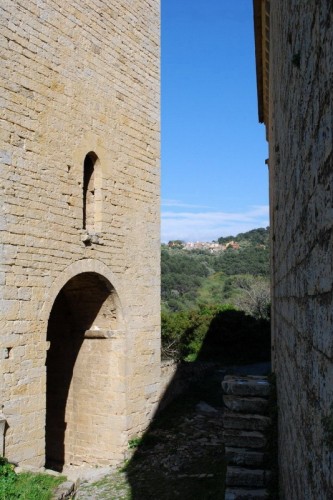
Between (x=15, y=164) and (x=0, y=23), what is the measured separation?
1.82m

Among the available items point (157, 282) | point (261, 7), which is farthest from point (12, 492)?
point (261, 7)

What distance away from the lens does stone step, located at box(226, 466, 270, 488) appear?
5680 mm

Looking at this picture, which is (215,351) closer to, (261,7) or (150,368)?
(150,368)

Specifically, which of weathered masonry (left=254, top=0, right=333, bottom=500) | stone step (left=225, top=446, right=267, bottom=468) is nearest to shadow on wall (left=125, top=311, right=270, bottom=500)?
stone step (left=225, top=446, right=267, bottom=468)

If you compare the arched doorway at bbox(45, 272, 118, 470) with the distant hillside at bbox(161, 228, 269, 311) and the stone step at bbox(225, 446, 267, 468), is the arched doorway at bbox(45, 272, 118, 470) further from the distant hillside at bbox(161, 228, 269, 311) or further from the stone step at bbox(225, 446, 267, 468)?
the distant hillside at bbox(161, 228, 269, 311)

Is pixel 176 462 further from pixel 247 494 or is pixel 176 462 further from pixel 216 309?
pixel 216 309

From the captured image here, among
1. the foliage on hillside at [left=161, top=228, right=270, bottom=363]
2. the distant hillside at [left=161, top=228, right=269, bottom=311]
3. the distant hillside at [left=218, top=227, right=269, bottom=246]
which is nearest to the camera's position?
the foliage on hillside at [left=161, top=228, right=270, bottom=363]

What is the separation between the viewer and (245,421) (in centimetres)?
636

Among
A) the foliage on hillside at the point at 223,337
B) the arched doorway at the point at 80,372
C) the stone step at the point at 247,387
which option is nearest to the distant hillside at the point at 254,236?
the foliage on hillside at the point at 223,337

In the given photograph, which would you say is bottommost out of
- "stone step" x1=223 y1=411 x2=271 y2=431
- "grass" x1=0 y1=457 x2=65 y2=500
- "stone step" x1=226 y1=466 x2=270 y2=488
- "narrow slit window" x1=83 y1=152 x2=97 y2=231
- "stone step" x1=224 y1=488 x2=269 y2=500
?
"grass" x1=0 y1=457 x2=65 y2=500

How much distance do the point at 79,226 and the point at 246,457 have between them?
4196 mm

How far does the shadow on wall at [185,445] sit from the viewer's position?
7.60 m

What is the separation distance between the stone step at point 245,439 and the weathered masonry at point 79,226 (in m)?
2.58

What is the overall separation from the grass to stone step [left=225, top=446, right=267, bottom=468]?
2.21 meters
